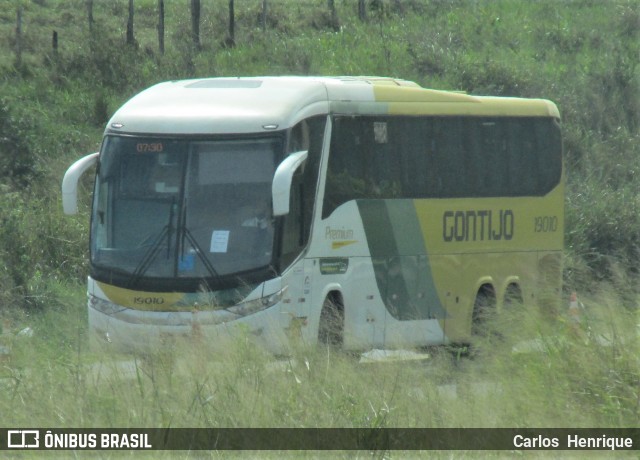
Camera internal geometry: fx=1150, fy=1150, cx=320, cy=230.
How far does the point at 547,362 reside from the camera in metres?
9.13

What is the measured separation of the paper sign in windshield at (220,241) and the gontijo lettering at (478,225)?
398cm

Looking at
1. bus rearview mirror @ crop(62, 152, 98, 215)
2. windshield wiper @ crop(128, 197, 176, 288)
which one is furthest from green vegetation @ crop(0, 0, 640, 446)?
bus rearview mirror @ crop(62, 152, 98, 215)

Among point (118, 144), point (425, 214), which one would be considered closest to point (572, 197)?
point (425, 214)

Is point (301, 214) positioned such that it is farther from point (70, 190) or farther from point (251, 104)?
point (70, 190)

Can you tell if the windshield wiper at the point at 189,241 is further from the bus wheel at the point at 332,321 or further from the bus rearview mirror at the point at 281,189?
the bus wheel at the point at 332,321

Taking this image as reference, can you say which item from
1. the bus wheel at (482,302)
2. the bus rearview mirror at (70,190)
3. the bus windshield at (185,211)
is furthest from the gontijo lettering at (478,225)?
the bus rearview mirror at (70,190)

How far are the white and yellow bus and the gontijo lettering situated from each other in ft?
0.09

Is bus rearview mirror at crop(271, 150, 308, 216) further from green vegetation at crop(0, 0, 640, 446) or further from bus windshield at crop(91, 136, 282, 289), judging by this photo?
green vegetation at crop(0, 0, 640, 446)

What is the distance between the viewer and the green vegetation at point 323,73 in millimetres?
8445

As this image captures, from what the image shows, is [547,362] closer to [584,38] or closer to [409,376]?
[409,376]

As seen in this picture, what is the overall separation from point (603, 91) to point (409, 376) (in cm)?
2741

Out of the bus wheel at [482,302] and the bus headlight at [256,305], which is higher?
the bus headlight at [256,305]

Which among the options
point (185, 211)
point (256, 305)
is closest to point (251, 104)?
point (185, 211)

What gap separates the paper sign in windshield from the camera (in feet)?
41.9
